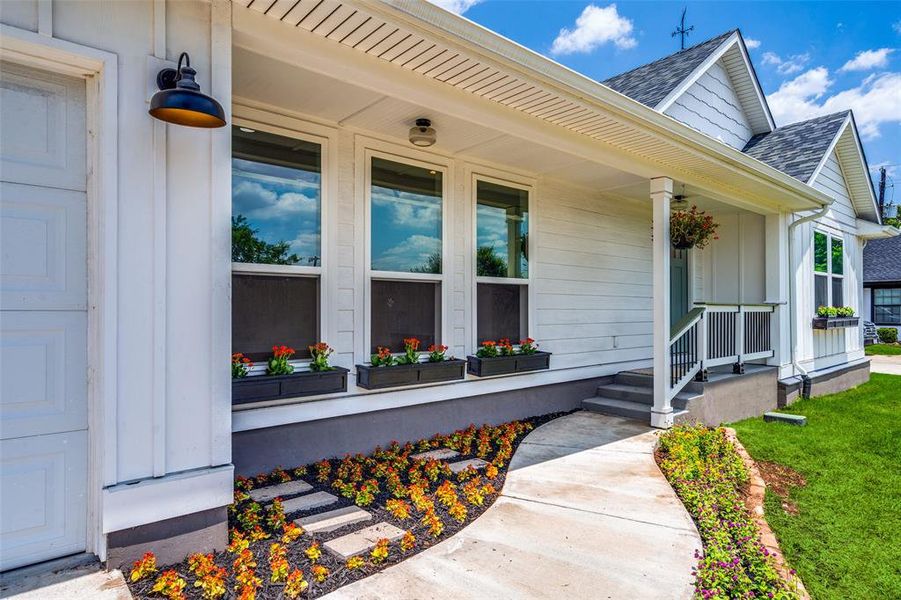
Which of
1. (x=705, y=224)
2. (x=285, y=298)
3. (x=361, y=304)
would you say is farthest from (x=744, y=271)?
(x=285, y=298)

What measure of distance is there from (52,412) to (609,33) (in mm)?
15361

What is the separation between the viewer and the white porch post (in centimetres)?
697

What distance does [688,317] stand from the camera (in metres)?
5.55

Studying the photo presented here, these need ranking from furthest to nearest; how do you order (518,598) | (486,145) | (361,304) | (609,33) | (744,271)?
(609,33)
(744,271)
(486,145)
(361,304)
(518,598)

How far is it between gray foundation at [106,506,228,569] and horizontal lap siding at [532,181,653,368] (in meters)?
3.70

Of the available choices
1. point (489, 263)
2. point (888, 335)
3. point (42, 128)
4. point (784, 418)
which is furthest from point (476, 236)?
point (888, 335)

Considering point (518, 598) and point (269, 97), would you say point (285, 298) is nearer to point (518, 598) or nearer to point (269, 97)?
point (269, 97)

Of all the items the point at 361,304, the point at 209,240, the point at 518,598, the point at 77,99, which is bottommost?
the point at 518,598

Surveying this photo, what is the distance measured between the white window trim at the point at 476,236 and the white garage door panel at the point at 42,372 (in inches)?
126

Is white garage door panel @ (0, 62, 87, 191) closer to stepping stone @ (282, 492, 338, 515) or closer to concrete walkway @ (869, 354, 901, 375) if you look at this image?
stepping stone @ (282, 492, 338, 515)

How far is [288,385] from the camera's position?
3.42m

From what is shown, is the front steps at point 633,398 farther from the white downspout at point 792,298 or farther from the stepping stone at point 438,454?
the white downspout at point 792,298

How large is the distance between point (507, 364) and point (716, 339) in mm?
2845

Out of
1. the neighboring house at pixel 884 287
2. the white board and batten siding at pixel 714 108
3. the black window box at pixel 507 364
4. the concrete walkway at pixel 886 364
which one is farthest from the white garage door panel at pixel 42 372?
the neighboring house at pixel 884 287
